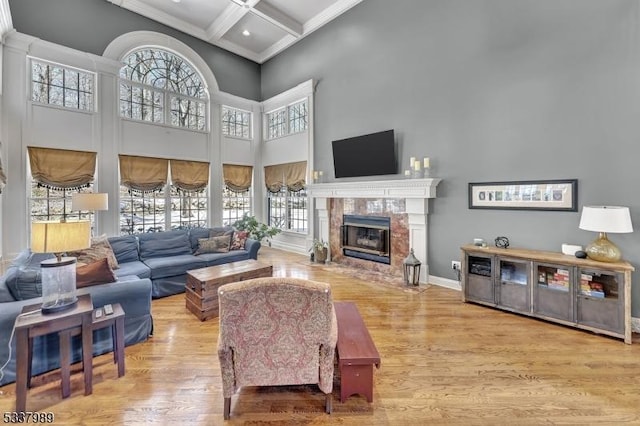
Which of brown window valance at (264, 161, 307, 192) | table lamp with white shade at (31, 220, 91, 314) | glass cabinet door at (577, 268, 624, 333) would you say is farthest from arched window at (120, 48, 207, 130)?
glass cabinet door at (577, 268, 624, 333)

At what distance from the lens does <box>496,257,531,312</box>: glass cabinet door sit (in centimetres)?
329

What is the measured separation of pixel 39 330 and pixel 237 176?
593 cm

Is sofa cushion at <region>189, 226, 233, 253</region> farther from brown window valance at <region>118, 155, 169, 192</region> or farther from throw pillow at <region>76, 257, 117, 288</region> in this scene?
throw pillow at <region>76, 257, 117, 288</region>

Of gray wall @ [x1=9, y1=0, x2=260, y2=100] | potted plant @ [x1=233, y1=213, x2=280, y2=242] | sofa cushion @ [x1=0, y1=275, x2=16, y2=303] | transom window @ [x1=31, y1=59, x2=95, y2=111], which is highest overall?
gray wall @ [x1=9, y1=0, x2=260, y2=100]

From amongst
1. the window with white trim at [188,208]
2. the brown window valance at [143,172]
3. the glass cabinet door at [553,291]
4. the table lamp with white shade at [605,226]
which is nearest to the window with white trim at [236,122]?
the window with white trim at [188,208]

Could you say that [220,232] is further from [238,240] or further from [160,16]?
[160,16]

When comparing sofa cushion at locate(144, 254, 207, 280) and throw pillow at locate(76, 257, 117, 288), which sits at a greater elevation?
throw pillow at locate(76, 257, 117, 288)

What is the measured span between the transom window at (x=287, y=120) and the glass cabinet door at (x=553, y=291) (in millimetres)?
5324

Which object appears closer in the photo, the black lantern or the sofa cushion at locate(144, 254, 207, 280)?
the sofa cushion at locate(144, 254, 207, 280)

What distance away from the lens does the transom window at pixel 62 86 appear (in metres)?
4.82

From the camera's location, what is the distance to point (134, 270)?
377 centimetres

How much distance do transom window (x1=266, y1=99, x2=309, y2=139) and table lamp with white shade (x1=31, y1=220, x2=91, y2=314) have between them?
533 centimetres

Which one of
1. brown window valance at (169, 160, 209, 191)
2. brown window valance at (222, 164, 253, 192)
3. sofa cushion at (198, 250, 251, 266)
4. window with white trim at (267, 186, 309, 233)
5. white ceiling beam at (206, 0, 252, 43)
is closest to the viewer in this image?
sofa cushion at (198, 250, 251, 266)

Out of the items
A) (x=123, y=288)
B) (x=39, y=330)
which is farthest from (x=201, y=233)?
A: (x=39, y=330)
